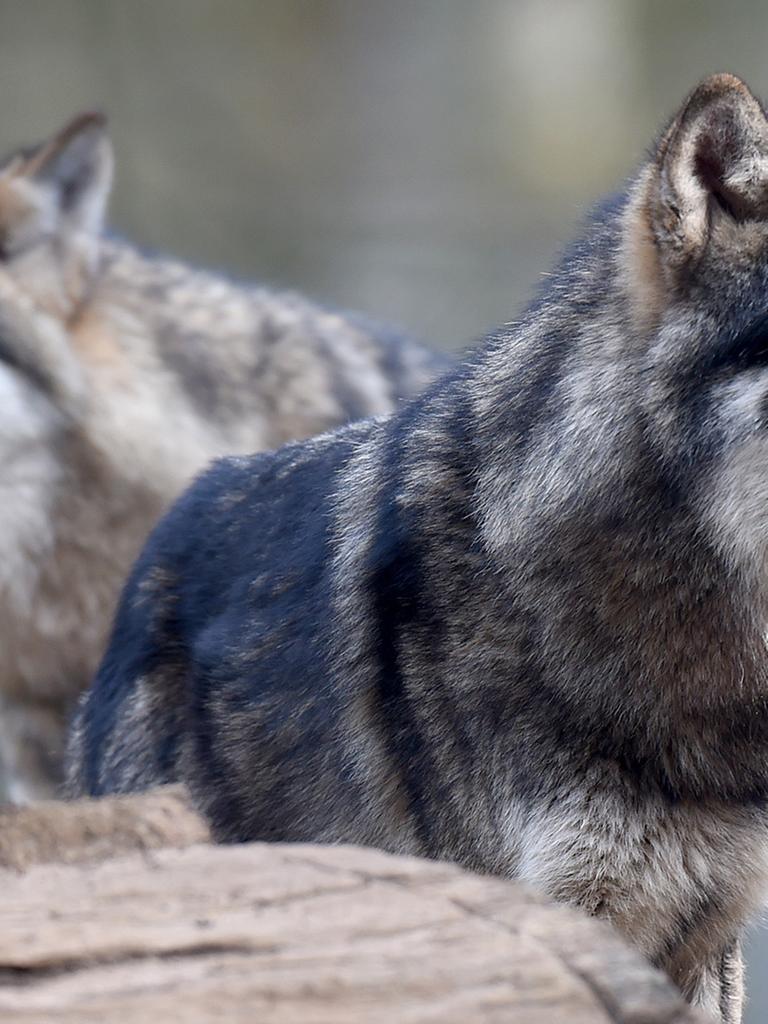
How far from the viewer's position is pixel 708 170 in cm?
311

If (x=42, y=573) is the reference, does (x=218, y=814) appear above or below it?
above

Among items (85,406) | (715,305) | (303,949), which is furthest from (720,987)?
(85,406)

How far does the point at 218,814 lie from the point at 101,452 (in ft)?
10.4

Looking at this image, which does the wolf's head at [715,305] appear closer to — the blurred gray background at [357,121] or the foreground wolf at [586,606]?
the foreground wolf at [586,606]

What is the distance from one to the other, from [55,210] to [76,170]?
199mm

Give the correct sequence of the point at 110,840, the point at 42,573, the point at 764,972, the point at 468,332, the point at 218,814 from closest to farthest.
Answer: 1. the point at 110,840
2. the point at 218,814
3. the point at 42,573
4. the point at 764,972
5. the point at 468,332

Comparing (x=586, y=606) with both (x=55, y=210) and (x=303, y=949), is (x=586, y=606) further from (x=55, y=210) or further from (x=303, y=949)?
(x=55, y=210)

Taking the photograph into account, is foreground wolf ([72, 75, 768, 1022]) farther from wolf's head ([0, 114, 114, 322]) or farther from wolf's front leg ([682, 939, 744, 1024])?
wolf's head ([0, 114, 114, 322])

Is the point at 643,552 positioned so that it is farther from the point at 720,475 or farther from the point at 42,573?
the point at 42,573

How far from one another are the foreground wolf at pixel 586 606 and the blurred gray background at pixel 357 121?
411 inches

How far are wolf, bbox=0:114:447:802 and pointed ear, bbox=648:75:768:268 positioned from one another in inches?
145

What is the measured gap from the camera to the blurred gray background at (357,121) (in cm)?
1392

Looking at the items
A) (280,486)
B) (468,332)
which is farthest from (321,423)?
(468,332)

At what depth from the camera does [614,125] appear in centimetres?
1429
